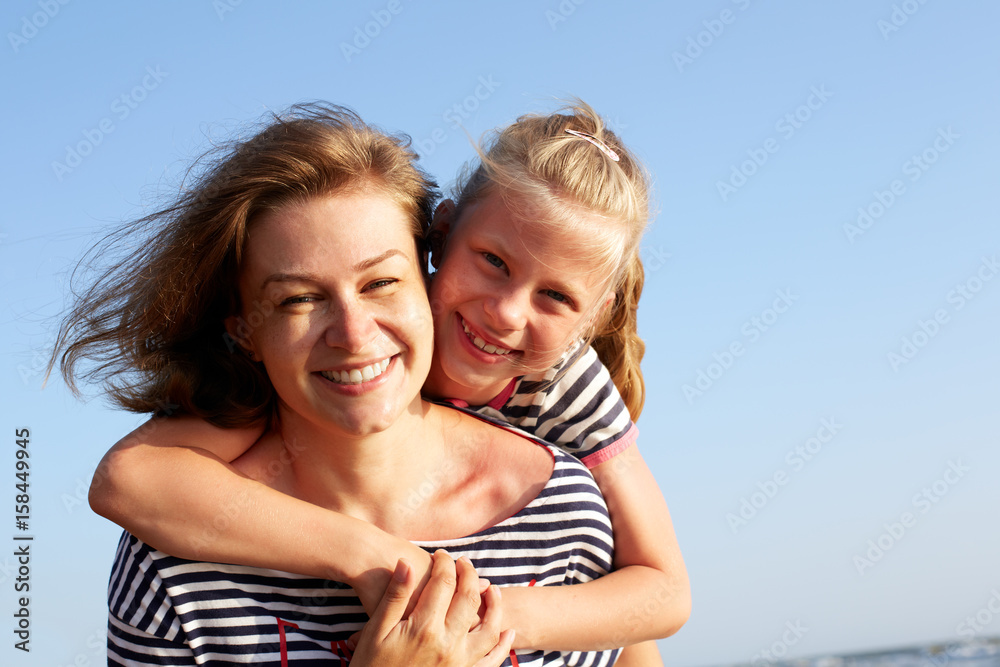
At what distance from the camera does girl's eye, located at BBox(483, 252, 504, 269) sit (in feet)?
10.9

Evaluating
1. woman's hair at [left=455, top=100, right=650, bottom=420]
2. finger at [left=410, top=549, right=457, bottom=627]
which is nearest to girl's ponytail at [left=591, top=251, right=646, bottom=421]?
woman's hair at [left=455, top=100, right=650, bottom=420]

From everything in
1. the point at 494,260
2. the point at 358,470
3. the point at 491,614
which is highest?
the point at 494,260

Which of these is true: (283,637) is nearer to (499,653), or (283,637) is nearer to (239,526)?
(239,526)

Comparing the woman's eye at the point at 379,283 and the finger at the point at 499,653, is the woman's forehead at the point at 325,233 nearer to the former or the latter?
the woman's eye at the point at 379,283

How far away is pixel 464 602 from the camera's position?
2596mm

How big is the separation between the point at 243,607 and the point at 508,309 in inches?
56.9

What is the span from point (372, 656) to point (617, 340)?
2.15 meters

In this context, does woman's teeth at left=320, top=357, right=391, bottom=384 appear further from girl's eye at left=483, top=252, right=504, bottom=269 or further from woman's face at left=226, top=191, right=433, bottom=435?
girl's eye at left=483, top=252, right=504, bottom=269

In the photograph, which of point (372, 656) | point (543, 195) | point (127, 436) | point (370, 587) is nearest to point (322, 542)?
point (370, 587)

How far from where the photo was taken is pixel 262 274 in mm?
2746

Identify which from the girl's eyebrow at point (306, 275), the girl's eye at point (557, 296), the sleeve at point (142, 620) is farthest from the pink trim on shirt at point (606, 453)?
the sleeve at point (142, 620)

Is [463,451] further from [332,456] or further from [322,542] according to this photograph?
[322,542]

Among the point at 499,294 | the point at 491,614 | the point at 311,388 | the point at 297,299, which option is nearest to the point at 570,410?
the point at 499,294

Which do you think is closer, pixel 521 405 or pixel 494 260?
pixel 494 260
